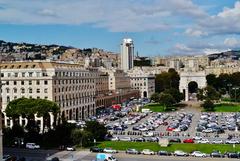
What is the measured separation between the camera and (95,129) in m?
67.2

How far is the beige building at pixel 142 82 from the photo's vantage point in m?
175

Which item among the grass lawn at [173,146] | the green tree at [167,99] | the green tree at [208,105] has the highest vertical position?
the green tree at [167,99]

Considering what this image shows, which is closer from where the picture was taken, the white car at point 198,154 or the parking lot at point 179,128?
the white car at point 198,154

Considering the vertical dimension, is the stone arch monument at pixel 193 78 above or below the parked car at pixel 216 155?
above

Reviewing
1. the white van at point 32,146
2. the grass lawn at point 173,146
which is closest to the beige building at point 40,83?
the white van at point 32,146

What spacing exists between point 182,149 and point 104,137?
47.0ft

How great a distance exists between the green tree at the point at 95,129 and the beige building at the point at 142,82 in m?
107

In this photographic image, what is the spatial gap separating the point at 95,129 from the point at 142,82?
109 meters

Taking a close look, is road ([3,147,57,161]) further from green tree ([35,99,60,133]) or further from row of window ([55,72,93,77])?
row of window ([55,72,93,77])

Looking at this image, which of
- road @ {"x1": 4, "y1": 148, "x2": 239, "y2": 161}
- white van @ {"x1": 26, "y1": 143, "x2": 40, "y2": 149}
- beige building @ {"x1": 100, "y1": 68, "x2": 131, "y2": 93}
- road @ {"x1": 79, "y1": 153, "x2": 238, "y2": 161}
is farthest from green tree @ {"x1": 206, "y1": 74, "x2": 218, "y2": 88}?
road @ {"x1": 79, "y1": 153, "x2": 238, "y2": 161}

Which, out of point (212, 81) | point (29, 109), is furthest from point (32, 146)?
point (212, 81)

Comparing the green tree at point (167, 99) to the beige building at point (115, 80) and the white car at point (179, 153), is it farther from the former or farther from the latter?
the white car at point (179, 153)

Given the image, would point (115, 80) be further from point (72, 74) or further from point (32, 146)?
point (32, 146)

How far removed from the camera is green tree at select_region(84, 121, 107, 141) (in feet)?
219
